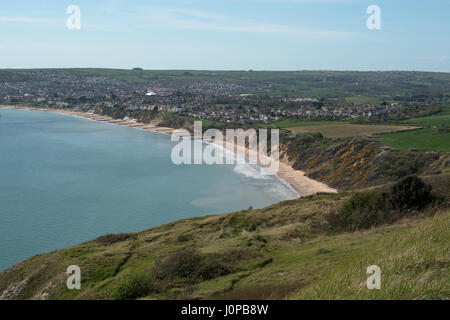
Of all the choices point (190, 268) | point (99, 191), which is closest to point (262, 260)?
point (190, 268)

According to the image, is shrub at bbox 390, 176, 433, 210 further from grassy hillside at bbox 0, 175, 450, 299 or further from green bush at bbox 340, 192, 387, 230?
green bush at bbox 340, 192, 387, 230

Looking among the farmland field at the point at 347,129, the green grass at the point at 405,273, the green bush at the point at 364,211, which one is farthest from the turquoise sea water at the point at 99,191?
the green grass at the point at 405,273

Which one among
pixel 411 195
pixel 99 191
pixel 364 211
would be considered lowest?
pixel 99 191

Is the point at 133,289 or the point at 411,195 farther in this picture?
the point at 411,195

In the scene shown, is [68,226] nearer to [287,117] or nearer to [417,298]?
[417,298]

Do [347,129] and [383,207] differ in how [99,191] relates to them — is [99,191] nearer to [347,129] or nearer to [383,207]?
[383,207]
